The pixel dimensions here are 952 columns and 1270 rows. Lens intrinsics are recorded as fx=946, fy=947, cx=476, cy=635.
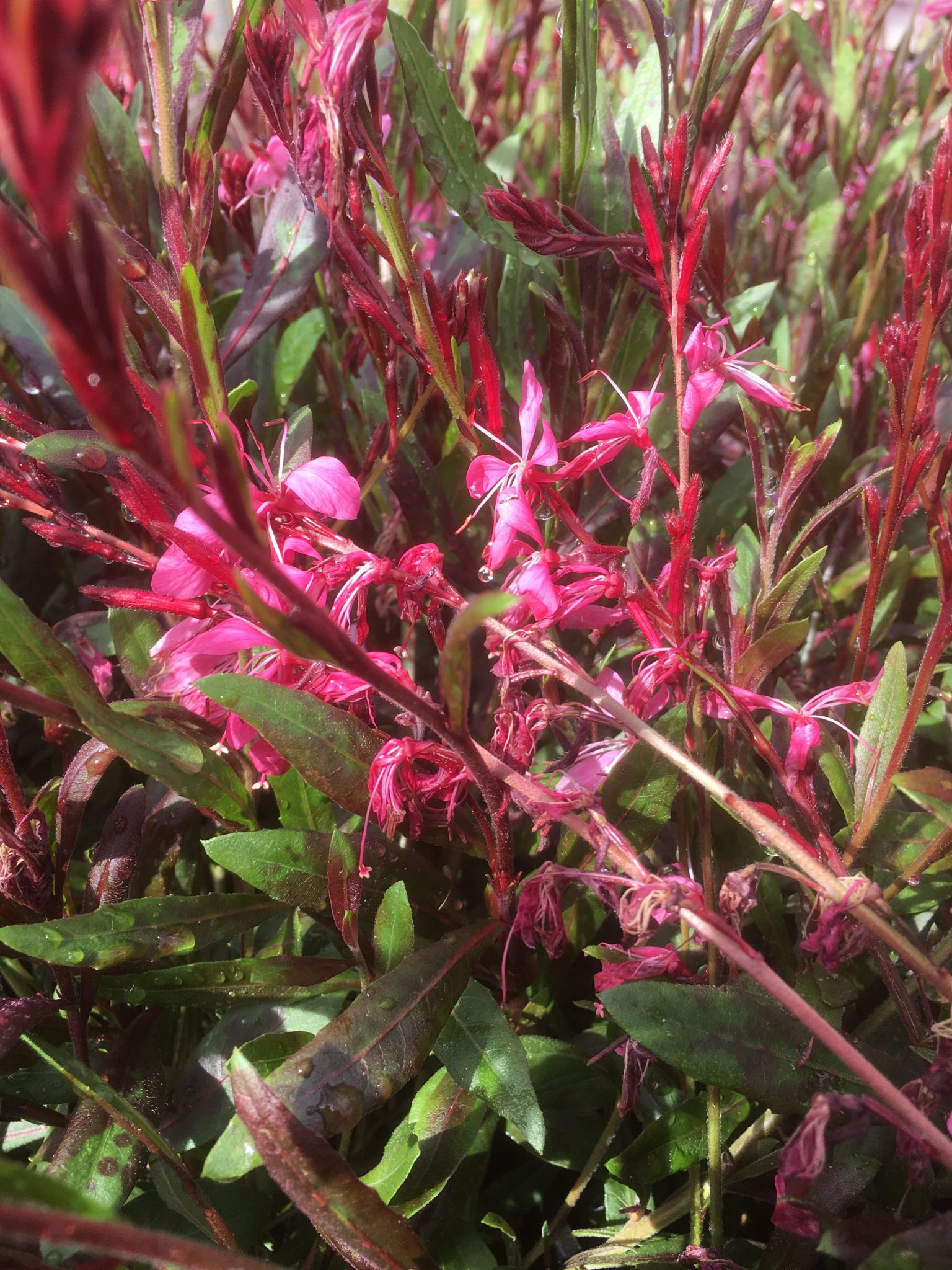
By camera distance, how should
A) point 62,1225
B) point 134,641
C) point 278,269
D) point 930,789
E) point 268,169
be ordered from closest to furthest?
point 62,1225, point 930,789, point 134,641, point 278,269, point 268,169

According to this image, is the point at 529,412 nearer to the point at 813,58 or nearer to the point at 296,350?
the point at 296,350

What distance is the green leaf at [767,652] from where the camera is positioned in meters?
0.67

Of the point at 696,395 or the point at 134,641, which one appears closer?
the point at 696,395

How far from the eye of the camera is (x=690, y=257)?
2.16 ft

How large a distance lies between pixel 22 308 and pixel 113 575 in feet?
1.01

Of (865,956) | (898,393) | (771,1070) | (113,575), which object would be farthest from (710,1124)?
(113,575)

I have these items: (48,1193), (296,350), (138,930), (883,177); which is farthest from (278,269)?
(883,177)

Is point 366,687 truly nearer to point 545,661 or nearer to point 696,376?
point 545,661

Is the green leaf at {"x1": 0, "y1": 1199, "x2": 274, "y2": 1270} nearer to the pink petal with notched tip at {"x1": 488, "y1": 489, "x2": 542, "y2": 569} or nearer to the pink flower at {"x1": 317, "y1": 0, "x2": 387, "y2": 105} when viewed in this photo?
the pink petal with notched tip at {"x1": 488, "y1": 489, "x2": 542, "y2": 569}

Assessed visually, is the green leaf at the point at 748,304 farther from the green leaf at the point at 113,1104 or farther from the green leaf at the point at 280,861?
the green leaf at the point at 113,1104

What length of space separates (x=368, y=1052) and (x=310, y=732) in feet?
0.71

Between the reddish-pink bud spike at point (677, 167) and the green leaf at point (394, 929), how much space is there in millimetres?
516

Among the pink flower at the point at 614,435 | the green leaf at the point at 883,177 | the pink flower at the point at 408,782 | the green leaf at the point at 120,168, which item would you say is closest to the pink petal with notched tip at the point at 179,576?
the pink flower at the point at 408,782

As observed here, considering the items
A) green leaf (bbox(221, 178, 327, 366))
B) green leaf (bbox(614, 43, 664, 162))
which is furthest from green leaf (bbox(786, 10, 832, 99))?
green leaf (bbox(221, 178, 327, 366))
